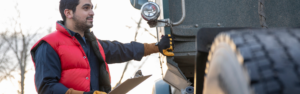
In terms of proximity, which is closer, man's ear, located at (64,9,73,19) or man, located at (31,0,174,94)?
man, located at (31,0,174,94)

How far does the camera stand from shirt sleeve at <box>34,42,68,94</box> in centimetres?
231

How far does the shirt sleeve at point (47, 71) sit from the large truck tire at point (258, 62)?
5.42ft

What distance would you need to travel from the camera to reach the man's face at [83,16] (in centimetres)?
279

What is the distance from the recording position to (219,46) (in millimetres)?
965

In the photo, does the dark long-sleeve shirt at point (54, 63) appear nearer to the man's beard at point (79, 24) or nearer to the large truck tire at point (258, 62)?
the man's beard at point (79, 24)

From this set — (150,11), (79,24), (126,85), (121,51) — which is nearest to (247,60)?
(126,85)

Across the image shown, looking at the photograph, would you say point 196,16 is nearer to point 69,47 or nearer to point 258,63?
point 69,47

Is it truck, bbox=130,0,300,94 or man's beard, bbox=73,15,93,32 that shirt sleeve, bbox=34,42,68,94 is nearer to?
man's beard, bbox=73,15,93,32

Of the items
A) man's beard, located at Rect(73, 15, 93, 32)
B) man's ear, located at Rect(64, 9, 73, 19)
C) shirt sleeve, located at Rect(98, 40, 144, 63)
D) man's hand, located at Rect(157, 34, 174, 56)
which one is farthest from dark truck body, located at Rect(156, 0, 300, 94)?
man's ear, located at Rect(64, 9, 73, 19)

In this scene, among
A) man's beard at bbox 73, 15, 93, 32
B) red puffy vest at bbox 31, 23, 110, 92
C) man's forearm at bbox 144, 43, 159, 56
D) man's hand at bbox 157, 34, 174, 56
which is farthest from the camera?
man's forearm at bbox 144, 43, 159, 56

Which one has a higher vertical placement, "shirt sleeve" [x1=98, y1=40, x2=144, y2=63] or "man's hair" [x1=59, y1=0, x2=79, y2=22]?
"man's hair" [x1=59, y1=0, x2=79, y2=22]

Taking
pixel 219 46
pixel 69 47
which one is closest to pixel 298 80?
pixel 219 46

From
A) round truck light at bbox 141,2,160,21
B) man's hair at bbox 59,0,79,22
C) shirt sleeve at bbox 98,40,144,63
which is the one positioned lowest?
shirt sleeve at bbox 98,40,144,63

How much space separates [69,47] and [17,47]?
12423 millimetres
